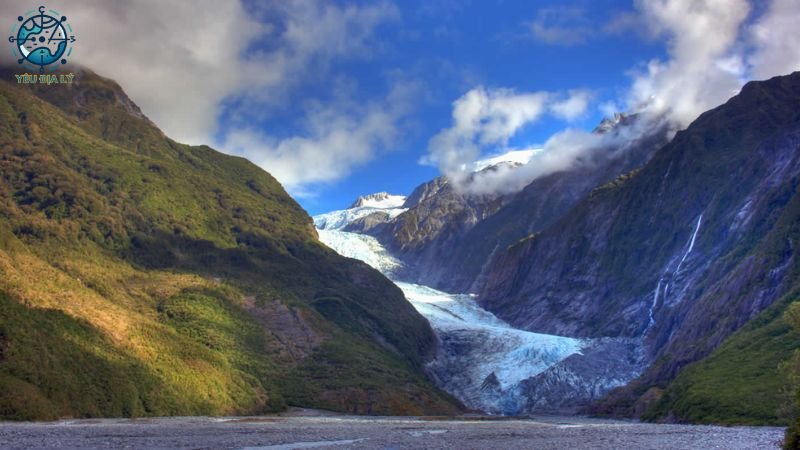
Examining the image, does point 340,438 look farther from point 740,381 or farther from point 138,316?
point 138,316

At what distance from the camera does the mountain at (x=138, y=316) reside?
352ft

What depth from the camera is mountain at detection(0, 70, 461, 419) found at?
107m

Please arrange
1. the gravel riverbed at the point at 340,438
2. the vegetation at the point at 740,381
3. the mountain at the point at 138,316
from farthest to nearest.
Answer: the mountain at the point at 138,316 < the vegetation at the point at 740,381 < the gravel riverbed at the point at 340,438

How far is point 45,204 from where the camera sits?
16525cm

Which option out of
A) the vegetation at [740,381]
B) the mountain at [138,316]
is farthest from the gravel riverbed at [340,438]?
the mountain at [138,316]

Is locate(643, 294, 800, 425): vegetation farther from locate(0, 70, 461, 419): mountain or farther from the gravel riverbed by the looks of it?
locate(0, 70, 461, 419): mountain

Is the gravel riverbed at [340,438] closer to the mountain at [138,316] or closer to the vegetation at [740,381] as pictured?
the vegetation at [740,381]

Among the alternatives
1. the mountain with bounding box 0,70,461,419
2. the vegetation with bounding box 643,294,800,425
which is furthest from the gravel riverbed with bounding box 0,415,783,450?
the mountain with bounding box 0,70,461,419

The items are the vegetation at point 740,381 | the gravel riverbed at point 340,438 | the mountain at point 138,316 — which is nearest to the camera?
the gravel riverbed at point 340,438

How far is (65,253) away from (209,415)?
1969 inches

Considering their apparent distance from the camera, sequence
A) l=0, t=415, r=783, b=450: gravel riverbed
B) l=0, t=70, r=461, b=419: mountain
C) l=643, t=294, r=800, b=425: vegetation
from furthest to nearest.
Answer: l=0, t=70, r=461, b=419: mountain, l=643, t=294, r=800, b=425: vegetation, l=0, t=415, r=783, b=450: gravel riverbed

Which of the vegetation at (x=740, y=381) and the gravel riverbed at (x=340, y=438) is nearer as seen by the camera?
the gravel riverbed at (x=340, y=438)

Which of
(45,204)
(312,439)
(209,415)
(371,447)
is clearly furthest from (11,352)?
(45,204)

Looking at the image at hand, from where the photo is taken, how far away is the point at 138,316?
140 m
